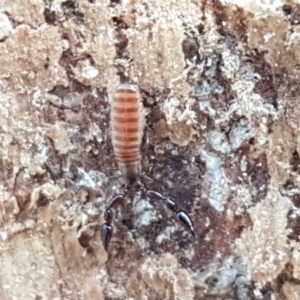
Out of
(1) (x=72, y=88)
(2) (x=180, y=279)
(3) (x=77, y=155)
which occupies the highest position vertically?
(1) (x=72, y=88)

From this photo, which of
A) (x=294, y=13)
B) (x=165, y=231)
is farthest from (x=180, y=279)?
(x=294, y=13)

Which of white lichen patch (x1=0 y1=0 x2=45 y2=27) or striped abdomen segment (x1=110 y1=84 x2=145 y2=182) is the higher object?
white lichen patch (x1=0 y1=0 x2=45 y2=27)

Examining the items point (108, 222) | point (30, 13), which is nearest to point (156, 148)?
point (108, 222)

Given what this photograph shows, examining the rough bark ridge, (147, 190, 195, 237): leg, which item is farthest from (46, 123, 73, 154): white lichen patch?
(147, 190, 195, 237): leg

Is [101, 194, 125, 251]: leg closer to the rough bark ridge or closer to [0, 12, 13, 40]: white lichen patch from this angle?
the rough bark ridge

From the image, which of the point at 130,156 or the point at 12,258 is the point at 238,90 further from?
the point at 12,258

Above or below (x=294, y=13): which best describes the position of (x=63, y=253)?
below

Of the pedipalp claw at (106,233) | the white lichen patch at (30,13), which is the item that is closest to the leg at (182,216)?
the pedipalp claw at (106,233)
